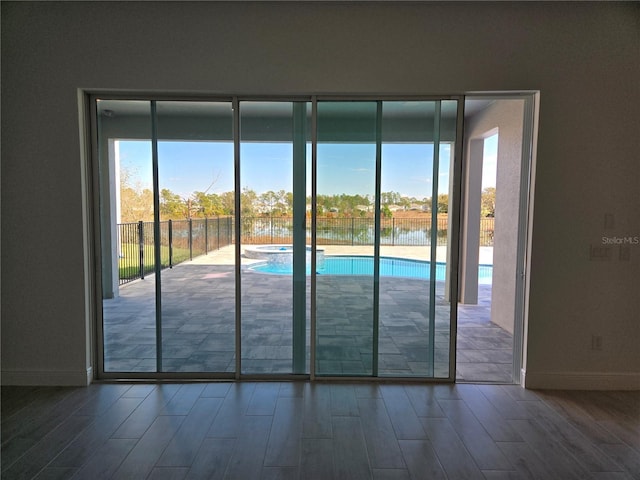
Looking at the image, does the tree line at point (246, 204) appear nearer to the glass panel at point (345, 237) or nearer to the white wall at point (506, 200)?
the glass panel at point (345, 237)

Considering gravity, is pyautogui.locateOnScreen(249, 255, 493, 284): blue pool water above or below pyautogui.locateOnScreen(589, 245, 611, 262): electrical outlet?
below

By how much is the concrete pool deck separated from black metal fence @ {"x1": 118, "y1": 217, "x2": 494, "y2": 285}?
0.33ft

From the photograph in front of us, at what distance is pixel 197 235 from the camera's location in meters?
3.46

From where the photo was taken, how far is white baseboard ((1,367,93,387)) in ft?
10.8

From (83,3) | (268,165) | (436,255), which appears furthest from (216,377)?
(83,3)

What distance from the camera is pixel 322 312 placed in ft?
11.4

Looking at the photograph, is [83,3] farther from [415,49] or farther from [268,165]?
[415,49]

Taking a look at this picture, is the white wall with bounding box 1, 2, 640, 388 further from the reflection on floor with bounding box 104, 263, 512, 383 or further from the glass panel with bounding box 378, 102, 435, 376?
the reflection on floor with bounding box 104, 263, 512, 383

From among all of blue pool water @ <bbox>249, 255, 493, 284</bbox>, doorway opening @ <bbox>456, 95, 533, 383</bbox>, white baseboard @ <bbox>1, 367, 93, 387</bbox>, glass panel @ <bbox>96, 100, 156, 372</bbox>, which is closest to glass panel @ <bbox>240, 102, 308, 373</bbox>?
blue pool water @ <bbox>249, 255, 493, 284</bbox>

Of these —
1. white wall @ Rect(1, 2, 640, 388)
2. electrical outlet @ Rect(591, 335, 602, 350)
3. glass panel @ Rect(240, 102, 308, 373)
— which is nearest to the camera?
white wall @ Rect(1, 2, 640, 388)

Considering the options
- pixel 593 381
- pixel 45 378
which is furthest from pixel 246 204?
pixel 593 381

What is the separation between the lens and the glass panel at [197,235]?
338cm

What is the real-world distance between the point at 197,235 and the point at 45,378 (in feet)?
5.78

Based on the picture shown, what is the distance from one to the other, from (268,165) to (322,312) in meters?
1.40
